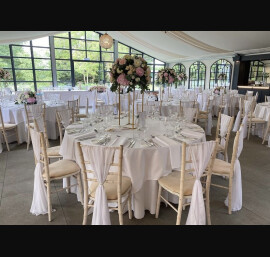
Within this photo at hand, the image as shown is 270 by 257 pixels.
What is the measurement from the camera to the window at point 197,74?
1447cm

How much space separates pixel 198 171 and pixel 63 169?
1.57 meters

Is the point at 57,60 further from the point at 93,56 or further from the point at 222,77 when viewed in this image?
the point at 222,77

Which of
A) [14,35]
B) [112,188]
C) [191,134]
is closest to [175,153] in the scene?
[191,134]

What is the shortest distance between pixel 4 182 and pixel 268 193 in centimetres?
397

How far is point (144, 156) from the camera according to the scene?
7.51 ft

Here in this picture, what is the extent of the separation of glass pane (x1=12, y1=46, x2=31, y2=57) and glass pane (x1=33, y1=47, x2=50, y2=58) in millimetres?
370

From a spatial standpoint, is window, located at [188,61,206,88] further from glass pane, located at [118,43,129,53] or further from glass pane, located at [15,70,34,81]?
glass pane, located at [15,70,34,81]

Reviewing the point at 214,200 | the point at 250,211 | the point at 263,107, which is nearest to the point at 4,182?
the point at 214,200

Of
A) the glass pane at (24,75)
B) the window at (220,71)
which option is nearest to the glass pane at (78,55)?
the glass pane at (24,75)

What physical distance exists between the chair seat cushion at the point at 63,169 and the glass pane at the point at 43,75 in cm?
1220

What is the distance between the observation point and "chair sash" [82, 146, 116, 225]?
1.91 m

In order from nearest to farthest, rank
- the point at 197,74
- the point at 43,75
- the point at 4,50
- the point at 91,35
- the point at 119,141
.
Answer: the point at 119,141
the point at 4,50
the point at 43,75
the point at 91,35
the point at 197,74

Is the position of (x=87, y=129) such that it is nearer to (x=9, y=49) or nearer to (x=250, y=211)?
(x=250, y=211)

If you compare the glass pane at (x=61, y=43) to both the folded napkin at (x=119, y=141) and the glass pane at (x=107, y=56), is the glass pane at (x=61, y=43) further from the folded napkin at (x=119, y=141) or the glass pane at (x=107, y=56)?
the folded napkin at (x=119, y=141)
